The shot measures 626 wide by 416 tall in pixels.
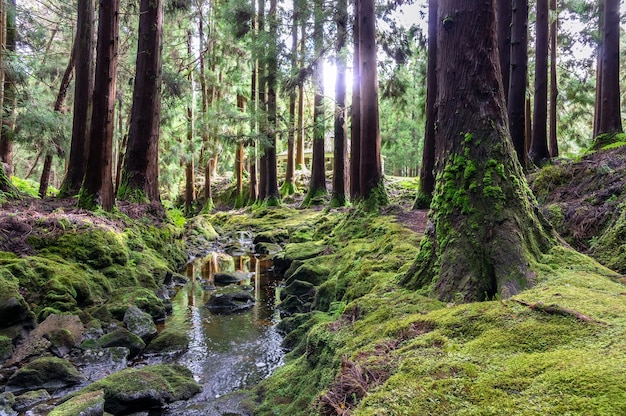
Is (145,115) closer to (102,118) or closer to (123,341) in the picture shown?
(102,118)

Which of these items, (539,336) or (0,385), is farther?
(0,385)

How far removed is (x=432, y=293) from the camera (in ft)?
12.1

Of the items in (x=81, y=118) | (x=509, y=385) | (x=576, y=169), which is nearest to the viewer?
(x=509, y=385)

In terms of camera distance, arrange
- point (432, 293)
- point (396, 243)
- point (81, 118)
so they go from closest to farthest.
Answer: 1. point (432, 293)
2. point (396, 243)
3. point (81, 118)

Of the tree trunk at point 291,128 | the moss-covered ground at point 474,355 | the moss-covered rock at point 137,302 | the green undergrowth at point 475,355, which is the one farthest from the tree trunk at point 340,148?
the green undergrowth at point 475,355

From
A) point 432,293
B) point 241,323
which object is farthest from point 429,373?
point 241,323

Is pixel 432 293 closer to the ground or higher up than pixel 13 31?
closer to the ground

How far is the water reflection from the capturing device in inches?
188

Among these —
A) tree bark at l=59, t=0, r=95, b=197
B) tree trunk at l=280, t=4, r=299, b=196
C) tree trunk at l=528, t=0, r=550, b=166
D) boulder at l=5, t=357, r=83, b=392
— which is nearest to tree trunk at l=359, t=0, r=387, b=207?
tree trunk at l=528, t=0, r=550, b=166

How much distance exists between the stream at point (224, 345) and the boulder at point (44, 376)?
3.90 feet

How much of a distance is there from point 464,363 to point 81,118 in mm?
12258

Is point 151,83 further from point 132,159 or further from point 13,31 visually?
point 13,31

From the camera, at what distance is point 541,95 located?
11547mm

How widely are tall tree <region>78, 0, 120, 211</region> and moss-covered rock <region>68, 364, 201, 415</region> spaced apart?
5416 millimetres
